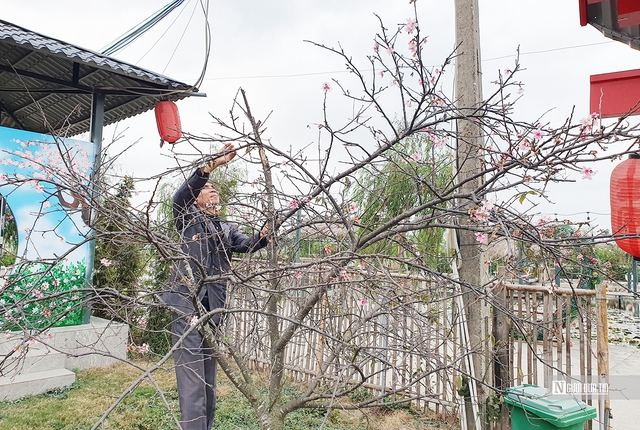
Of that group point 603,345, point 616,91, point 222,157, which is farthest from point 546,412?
point 222,157

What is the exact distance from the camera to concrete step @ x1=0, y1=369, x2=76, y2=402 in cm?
413

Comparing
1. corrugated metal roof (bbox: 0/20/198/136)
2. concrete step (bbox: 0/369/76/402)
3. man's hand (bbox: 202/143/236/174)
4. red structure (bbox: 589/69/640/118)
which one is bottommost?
concrete step (bbox: 0/369/76/402)

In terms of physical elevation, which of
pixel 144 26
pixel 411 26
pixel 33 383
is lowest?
pixel 33 383

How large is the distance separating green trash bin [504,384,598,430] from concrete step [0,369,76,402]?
4.50 m

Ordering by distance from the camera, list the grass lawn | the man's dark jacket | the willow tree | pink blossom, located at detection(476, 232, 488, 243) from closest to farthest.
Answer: pink blossom, located at detection(476, 232, 488, 243)
the willow tree
the man's dark jacket
the grass lawn

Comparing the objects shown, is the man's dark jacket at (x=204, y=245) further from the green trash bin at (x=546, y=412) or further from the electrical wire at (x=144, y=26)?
the electrical wire at (x=144, y=26)

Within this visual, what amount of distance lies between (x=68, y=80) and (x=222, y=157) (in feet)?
16.1

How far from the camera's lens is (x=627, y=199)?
7.89ft

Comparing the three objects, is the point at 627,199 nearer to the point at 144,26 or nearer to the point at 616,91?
the point at 616,91

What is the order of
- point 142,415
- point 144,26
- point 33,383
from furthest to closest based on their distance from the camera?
point 144,26 → point 33,383 → point 142,415

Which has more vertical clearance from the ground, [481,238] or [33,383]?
[481,238]

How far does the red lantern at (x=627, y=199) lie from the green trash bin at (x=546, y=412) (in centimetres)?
110

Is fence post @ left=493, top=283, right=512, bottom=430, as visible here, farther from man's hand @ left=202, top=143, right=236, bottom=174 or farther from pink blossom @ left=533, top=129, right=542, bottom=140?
man's hand @ left=202, top=143, right=236, bottom=174

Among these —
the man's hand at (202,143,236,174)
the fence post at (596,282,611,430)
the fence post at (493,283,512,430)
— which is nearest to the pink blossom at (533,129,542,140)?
the man's hand at (202,143,236,174)
